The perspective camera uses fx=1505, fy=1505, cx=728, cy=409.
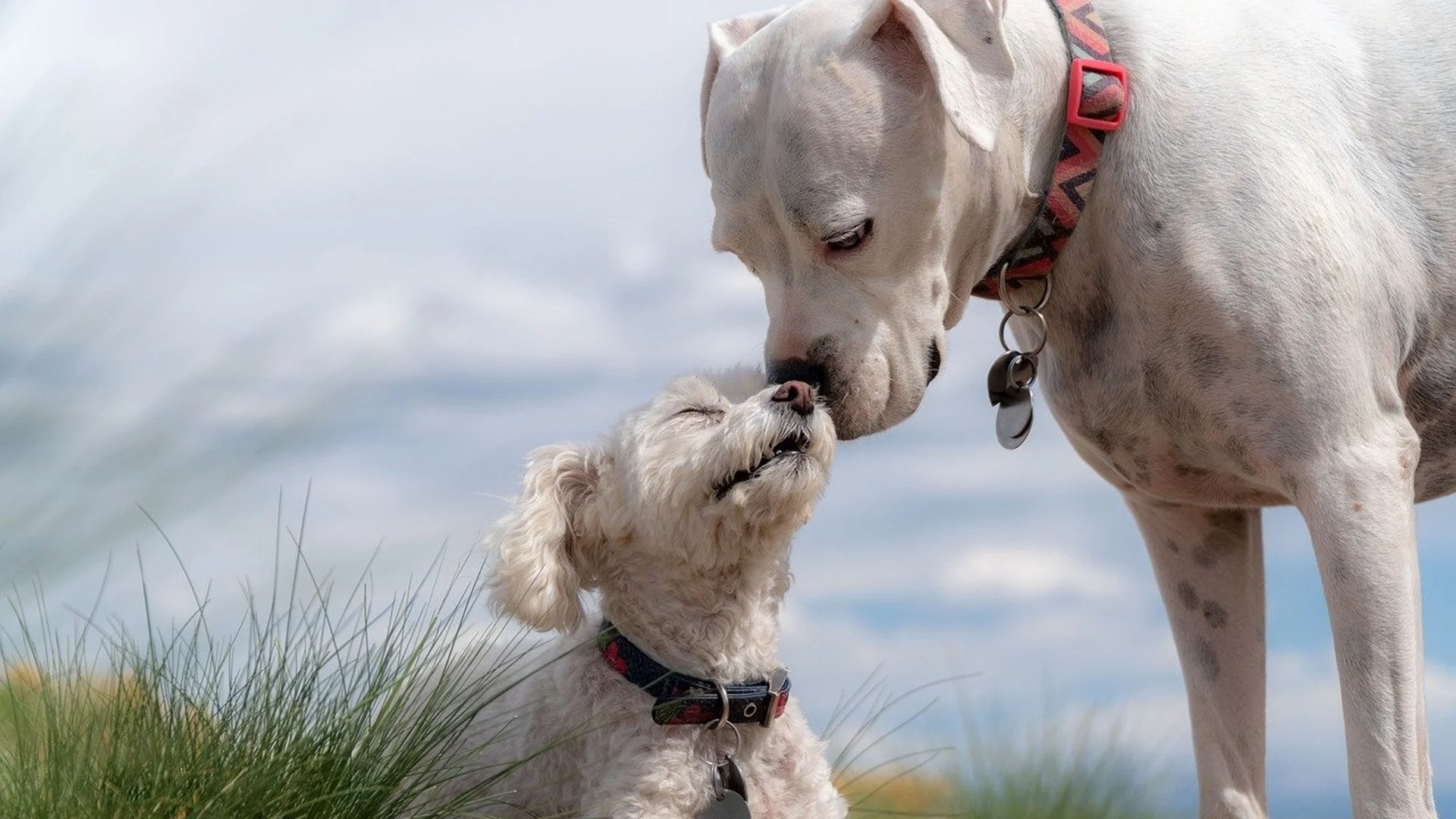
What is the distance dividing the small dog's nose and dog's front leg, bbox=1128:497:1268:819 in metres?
1.64

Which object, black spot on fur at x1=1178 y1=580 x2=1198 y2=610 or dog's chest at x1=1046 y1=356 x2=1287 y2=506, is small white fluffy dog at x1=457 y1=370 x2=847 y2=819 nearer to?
dog's chest at x1=1046 y1=356 x2=1287 y2=506

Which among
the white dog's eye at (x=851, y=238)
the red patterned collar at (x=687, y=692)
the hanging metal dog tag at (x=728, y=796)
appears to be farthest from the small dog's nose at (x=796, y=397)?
the hanging metal dog tag at (x=728, y=796)

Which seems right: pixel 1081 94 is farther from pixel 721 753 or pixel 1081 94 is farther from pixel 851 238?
pixel 721 753

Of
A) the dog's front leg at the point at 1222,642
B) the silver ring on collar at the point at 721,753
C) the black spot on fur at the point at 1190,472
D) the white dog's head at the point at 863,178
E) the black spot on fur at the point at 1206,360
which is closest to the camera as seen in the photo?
the silver ring on collar at the point at 721,753

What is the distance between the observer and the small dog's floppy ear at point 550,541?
136 inches

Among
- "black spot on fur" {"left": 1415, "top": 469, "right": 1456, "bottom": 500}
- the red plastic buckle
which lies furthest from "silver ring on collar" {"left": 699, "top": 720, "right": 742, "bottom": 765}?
"black spot on fur" {"left": 1415, "top": 469, "right": 1456, "bottom": 500}

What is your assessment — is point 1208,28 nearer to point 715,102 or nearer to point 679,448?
point 715,102

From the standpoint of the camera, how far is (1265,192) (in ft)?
12.9

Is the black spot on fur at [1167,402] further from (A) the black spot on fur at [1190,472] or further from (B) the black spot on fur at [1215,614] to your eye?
(B) the black spot on fur at [1215,614]

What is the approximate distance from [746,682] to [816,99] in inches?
57.2

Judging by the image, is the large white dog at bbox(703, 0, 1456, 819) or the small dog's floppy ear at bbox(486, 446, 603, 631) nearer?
the small dog's floppy ear at bbox(486, 446, 603, 631)

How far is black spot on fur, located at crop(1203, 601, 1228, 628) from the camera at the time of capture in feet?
15.2

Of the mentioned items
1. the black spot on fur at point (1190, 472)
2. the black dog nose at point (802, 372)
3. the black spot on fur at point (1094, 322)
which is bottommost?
the black spot on fur at point (1190, 472)

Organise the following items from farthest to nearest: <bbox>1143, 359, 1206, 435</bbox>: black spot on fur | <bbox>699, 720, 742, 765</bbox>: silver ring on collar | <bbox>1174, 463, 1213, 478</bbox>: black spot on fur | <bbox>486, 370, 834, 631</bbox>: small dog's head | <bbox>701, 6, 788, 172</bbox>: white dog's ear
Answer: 1. <bbox>701, 6, 788, 172</bbox>: white dog's ear
2. <bbox>1174, 463, 1213, 478</bbox>: black spot on fur
3. <bbox>1143, 359, 1206, 435</bbox>: black spot on fur
4. <bbox>699, 720, 742, 765</bbox>: silver ring on collar
5. <bbox>486, 370, 834, 631</bbox>: small dog's head
